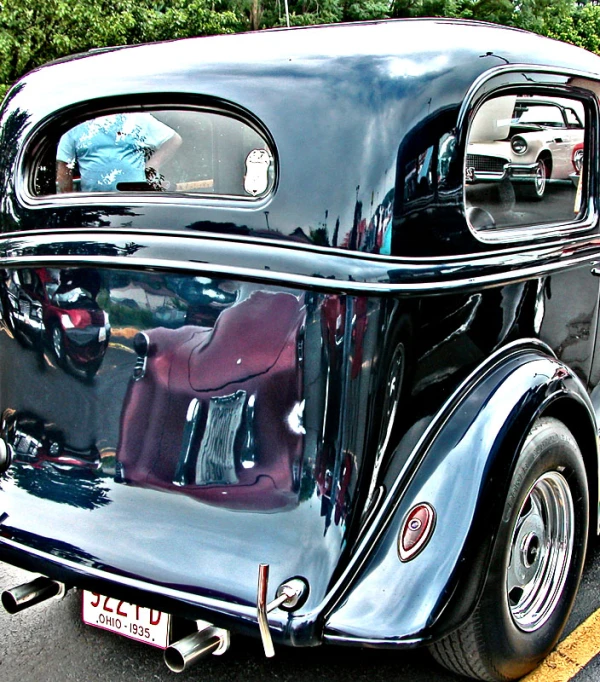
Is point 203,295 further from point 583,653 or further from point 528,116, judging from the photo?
point 583,653

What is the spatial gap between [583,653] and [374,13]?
14.7 metres

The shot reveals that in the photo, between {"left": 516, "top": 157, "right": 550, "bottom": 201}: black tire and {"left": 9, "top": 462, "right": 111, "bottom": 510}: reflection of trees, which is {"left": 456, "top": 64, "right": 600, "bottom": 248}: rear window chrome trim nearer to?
{"left": 516, "top": 157, "right": 550, "bottom": 201}: black tire

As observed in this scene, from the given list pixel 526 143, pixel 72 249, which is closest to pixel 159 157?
pixel 72 249

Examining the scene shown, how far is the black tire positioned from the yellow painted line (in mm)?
1572

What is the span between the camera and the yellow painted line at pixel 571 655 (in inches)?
100

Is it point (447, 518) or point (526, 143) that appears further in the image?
point (526, 143)

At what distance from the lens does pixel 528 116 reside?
2.86 metres

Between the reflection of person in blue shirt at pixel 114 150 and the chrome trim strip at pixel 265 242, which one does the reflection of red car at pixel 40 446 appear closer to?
the chrome trim strip at pixel 265 242

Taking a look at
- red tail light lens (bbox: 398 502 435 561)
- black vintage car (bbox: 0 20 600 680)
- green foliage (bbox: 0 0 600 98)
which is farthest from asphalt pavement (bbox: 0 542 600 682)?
green foliage (bbox: 0 0 600 98)

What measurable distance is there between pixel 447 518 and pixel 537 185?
4.77ft

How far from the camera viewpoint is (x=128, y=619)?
2.34 meters

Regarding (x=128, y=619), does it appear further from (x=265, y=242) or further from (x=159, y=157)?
(x=159, y=157)

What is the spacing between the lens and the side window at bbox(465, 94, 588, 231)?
2535mm

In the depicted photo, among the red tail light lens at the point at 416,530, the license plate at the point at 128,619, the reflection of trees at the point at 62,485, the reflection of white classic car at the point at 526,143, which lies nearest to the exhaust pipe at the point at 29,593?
the license plate at the point at 128,619
